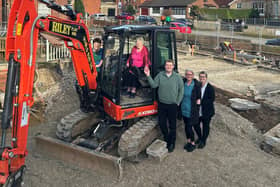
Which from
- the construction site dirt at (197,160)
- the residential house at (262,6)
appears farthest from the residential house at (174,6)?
the construction site dirt at (197,160)

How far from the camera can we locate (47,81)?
10555mm

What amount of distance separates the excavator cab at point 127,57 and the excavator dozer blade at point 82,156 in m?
0.83

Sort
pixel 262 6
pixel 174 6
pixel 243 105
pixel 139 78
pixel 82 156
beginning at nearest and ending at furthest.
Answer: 1. pixel 82 156
2. pixel 139 78
3. pixel 243 105
4. pixel 262 6
5. pixel 174 6

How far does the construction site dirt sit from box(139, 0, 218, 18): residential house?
45446mm

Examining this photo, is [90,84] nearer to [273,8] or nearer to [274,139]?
[274,139]

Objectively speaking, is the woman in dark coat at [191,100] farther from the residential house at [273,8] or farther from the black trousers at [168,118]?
the residential house at [273,8]

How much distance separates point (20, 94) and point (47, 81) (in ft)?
22.2

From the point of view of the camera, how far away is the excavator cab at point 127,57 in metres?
5.55

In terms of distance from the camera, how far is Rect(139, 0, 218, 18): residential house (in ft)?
172

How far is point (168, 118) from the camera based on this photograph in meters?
5.79

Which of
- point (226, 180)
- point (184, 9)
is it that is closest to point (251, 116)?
point (226, 180)

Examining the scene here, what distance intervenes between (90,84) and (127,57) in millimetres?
895

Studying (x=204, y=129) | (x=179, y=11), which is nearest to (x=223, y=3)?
(x=179, y=11)

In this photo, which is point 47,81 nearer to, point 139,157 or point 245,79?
point 139,157
